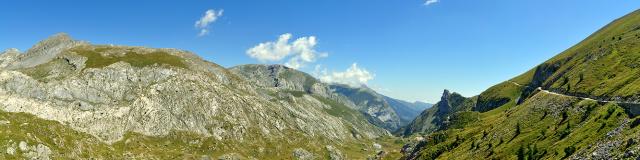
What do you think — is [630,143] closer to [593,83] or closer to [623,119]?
[623,119]

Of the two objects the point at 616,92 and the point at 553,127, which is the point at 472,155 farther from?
the point at 616,92

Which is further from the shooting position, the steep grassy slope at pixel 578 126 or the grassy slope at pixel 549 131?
the grassy slope at pixel 549 131

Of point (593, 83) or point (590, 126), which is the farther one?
point (593, 83)

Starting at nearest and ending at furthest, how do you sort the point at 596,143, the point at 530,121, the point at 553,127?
1. the point at 596,143
2. the point at 553,127
3. the point at 530,121

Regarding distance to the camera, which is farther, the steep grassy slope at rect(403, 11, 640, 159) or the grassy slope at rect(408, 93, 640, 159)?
the grassy slope at rect(408, 93, 640, 159)

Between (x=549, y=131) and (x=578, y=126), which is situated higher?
(x=578, y=126)

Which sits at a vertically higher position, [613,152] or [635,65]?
[635,65]

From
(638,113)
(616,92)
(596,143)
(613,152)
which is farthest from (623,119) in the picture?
(616,92)

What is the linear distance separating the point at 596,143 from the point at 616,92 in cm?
5335

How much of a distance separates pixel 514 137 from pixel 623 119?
46994 millimetres

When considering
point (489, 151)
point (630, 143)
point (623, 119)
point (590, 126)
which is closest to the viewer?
point (630, 143)

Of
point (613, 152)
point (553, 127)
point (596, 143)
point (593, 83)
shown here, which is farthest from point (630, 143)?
point (593, 83)

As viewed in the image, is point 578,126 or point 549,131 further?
point 549,131

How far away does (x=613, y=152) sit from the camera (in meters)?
93.5
